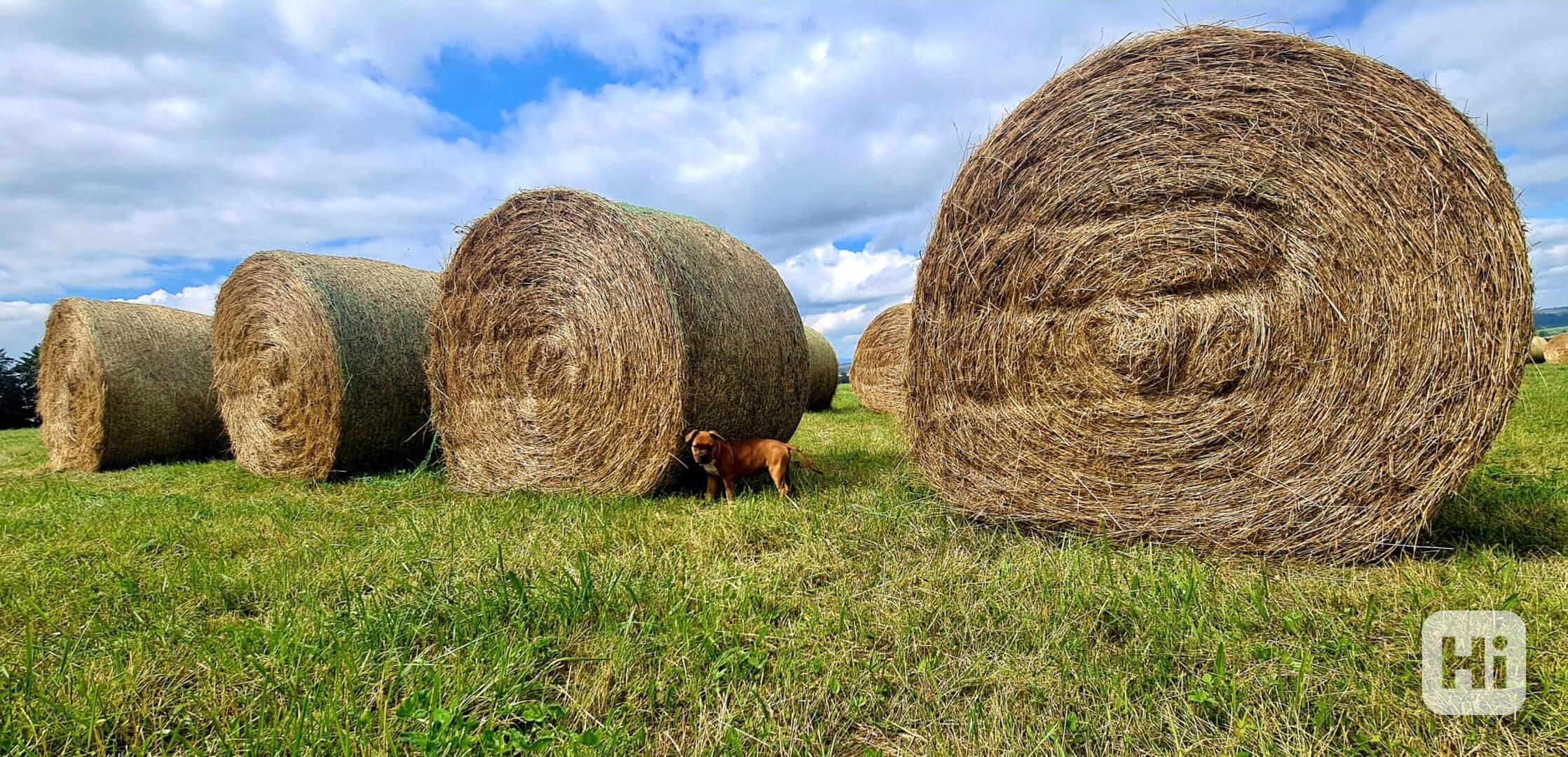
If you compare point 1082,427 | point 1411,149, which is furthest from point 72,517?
point 1411,149

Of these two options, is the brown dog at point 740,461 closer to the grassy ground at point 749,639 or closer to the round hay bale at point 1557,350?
the grassy ground at point 749,639

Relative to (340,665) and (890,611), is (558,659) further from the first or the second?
(890,611)

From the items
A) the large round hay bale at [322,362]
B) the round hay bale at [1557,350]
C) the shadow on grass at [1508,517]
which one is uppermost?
the round hay bale at [1557,350]

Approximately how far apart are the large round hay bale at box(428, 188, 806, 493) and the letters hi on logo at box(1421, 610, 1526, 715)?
143 inches

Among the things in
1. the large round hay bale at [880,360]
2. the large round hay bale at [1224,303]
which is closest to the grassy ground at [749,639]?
the large round hay bale at [1224,303]

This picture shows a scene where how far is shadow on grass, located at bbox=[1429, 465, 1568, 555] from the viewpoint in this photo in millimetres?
3199

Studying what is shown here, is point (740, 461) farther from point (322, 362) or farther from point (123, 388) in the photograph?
point (123, 388)

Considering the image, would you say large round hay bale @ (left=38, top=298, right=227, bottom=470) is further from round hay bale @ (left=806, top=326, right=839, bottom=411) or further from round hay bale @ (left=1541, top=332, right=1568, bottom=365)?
round hay bale @ (left=1541, top=332, right=1568, bottom=365)

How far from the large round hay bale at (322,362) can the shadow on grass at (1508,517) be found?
6.88m

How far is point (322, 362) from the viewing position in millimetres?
6020

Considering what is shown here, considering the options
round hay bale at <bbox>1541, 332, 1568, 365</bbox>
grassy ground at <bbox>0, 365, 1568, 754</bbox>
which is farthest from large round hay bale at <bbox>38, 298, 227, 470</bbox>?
round hay bale at <bbox>1541, 332, 1568, 365</bbox>

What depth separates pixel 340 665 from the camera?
2.11 metres

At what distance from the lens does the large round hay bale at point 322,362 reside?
238 inches

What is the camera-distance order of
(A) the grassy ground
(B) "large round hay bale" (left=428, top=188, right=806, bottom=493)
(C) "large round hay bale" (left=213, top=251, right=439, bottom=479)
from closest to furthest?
(A) the grassy ground < (B) "large round hay bale" (left=428, top=188, right=806, bottom=493) < (C) "large round hay bale" (left=213, top=251, right=439, bottom=479)
